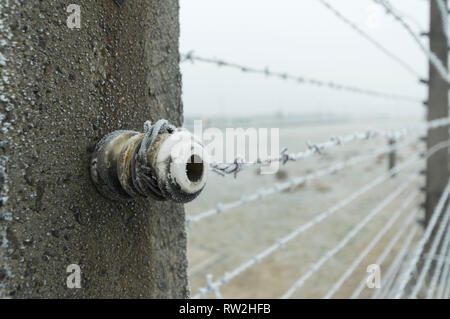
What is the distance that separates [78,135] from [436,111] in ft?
8.30

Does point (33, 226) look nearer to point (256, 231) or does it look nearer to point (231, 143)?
point (231, 143)

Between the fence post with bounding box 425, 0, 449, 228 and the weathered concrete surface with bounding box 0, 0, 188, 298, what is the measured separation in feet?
7.47

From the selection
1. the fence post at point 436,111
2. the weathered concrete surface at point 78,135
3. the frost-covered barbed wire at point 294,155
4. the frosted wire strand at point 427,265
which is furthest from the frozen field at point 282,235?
the weathered concrete surface at point 78,135

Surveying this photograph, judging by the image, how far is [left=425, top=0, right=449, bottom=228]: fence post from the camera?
230 centimetres

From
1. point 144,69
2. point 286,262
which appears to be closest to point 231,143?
point 144,69

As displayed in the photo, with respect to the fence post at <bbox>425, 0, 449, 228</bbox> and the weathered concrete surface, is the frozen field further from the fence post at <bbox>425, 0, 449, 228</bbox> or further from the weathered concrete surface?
the weathered concrete surface

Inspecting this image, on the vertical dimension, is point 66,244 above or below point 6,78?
below

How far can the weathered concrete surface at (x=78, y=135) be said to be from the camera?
1.32 feet

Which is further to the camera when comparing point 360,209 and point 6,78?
point 360,209

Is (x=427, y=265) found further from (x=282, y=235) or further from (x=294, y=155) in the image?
(x=282, y=235)
